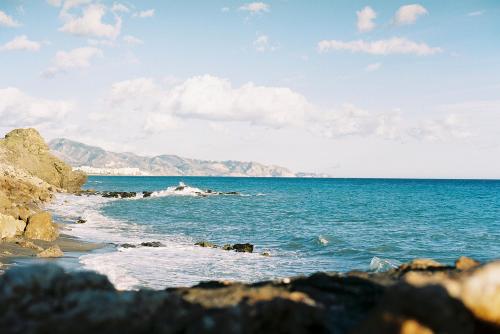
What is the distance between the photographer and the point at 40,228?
27328 mm

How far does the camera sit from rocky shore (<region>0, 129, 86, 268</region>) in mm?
24047

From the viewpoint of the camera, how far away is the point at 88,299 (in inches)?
246

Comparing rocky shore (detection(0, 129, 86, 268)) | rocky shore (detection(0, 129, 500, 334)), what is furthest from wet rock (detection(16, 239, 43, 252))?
rocky shore (detection(0, 129, 500, 334))

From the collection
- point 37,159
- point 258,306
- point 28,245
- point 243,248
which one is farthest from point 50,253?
point 37,159

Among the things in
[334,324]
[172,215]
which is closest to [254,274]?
[334,324]

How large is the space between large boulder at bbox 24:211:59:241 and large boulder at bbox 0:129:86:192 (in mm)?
58479

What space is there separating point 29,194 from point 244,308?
56.3m

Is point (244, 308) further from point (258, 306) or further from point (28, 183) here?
point (28, 183)

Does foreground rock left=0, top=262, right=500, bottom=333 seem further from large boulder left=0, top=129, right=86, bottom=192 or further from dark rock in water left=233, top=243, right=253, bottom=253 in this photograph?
large boulder left=0, top=129, right=86, bottom=192

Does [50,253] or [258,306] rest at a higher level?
[258,306]

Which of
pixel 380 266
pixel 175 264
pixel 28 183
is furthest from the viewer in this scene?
pixel 28 183

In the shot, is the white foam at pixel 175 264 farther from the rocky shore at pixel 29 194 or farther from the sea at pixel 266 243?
the rocky shore at pixel 29 194

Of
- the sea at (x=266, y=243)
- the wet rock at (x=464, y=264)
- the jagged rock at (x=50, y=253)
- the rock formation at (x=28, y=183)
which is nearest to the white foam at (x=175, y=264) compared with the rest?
the sea at (x=266, y=243)

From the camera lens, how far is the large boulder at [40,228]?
26828 mm
